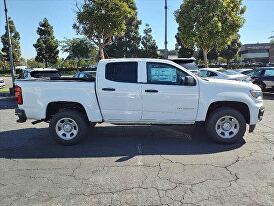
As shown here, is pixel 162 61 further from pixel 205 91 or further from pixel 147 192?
pixel 147 192

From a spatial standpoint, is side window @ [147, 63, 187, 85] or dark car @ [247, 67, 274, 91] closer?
side window @ [147, 63, 187, 85]

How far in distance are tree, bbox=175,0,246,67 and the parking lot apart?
16638mm

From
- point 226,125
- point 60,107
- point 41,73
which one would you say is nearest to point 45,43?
point 41,73

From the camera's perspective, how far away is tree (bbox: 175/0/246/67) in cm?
2289

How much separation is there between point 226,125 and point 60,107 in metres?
3.71

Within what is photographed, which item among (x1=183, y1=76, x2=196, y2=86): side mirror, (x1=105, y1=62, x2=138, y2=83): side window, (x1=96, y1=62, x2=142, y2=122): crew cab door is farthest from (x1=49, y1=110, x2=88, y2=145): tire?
(x1=183, y1=76, x2=196, y2=86): side mirror

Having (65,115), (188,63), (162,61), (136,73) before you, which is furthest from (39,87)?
(188,63)

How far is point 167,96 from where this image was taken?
21.6 feet

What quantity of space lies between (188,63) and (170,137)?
7.70 metres

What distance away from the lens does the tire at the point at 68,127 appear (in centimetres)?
679

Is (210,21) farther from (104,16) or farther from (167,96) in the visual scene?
(167,96)

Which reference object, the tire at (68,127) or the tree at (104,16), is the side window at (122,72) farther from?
the tree at (104,16)

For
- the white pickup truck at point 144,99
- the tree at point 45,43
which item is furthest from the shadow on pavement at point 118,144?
the tree at point 45,43

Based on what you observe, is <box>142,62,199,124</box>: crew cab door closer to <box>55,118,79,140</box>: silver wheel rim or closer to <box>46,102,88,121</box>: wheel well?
<box>46,102,88,121</box>: wheel well
